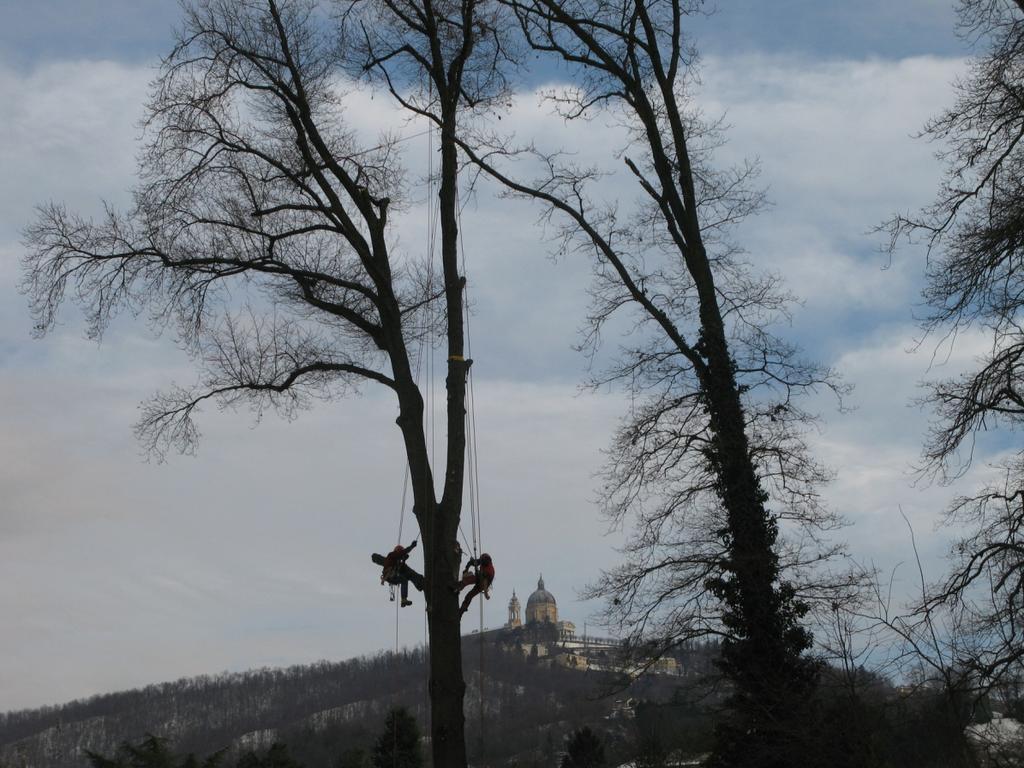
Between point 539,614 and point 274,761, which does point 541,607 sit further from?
point 274,761

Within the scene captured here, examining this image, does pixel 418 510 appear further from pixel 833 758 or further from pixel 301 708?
pixel 301 708

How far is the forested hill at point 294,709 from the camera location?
387 feet

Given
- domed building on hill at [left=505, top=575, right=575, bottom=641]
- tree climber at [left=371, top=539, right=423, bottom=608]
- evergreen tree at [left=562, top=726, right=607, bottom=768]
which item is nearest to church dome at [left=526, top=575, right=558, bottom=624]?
domed building on hill at [left=505, top=575, right=575, bottom=641]

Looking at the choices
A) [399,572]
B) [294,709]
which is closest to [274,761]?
[399,572]

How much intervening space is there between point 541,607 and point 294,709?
1943 inches

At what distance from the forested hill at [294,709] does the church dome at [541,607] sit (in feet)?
64.1

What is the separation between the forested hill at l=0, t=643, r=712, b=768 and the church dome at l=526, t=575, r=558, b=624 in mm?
19540

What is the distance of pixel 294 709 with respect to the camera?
522 feet

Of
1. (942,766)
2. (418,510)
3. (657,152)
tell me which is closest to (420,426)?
(418,510)

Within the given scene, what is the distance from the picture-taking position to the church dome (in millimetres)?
184250

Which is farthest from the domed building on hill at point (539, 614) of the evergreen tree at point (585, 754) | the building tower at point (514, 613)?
the evergreen tree at point (585, 754)

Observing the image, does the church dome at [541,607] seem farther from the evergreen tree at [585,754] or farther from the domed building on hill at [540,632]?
the evergreen tree at [585,754]

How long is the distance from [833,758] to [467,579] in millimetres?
3670

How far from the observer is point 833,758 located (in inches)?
380
